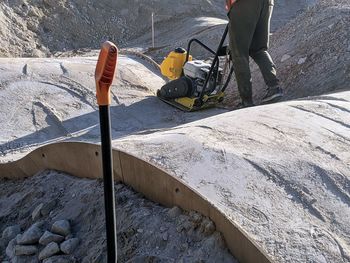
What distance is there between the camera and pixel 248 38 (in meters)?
5.63

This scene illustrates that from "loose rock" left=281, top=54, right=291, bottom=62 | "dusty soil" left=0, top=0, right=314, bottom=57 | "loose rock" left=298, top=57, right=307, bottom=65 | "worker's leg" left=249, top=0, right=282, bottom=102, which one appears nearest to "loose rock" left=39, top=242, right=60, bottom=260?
"worker's leg" left=249, top=0, right=282, bottom=102

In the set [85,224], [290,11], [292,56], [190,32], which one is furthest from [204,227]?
[290,11]

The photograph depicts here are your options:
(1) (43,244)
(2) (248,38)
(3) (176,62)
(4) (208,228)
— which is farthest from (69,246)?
(3) (176,62)

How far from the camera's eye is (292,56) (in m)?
6.99

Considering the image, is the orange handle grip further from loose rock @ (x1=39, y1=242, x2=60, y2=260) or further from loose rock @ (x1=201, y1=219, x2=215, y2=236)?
loose rock @ (x1=39, y1=242, x2=60, y2=260)

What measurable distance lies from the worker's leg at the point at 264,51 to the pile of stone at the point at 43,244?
11.3 ft

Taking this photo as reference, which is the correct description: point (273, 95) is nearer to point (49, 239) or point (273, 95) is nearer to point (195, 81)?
point (195, 81)

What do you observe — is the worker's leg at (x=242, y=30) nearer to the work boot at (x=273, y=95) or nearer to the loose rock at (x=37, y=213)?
the work boot at (x=273, y=95)

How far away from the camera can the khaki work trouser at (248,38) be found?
18.2ft

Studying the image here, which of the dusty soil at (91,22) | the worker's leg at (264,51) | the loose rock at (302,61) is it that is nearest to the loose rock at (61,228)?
the worker's leg at (264,51)

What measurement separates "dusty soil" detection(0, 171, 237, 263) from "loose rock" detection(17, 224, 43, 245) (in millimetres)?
97

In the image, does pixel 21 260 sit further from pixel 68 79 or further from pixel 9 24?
pixel 9 24

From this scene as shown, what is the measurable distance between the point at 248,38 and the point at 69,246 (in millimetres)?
3653

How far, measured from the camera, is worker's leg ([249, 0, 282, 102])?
573 centimetres
